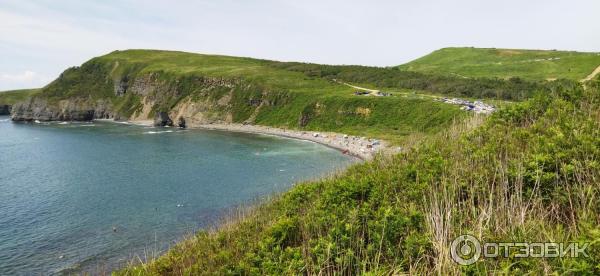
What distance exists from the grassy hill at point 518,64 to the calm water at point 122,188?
99153 mm

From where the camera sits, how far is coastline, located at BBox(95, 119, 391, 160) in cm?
7675

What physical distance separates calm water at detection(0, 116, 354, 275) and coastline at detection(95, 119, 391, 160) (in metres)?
4.57

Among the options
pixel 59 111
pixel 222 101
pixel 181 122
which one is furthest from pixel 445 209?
pixel 59 111

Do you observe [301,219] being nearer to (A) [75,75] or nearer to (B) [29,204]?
(B) [29,204]

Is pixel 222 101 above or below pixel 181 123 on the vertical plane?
above

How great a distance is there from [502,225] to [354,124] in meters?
94.3

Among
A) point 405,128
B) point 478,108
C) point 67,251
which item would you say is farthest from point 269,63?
point 67,251

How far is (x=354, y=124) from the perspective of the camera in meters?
105

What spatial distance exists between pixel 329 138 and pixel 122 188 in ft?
181

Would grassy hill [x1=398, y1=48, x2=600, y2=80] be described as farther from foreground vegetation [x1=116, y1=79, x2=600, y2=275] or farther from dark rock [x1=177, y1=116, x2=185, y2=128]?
foreground vegetation [x1=116, y1=79, x2=600, y2=275]

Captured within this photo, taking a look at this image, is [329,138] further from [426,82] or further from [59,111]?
[59,111]

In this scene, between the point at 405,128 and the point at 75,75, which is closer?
the point at 405,128

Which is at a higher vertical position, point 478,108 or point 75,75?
point 75,75

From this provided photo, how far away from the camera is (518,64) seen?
156000 mm
